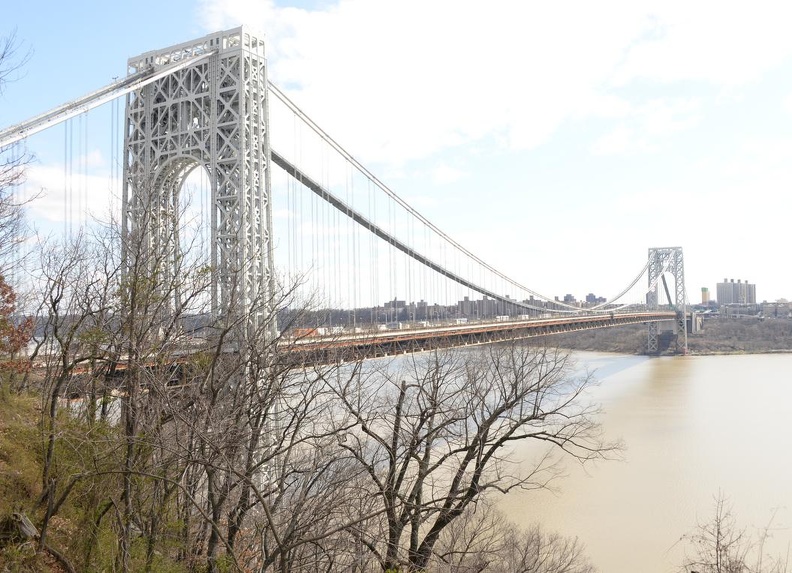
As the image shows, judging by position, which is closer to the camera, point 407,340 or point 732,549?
point 732,549

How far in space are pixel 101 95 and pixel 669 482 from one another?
1677cm

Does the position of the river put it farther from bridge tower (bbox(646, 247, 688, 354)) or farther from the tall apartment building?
the tall apartment building

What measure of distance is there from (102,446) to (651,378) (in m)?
39.4

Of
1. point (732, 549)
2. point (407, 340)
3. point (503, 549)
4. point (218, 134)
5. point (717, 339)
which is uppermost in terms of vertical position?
point (218, 134)

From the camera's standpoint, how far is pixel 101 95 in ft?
52.3

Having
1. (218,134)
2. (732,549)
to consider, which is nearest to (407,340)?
(218,134)

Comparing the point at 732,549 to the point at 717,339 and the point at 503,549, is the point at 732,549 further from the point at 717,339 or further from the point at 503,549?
the point at 717,339

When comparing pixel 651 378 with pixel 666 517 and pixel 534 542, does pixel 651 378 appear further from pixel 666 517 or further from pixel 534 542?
pixel 534 542

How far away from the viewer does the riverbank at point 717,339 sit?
211ft

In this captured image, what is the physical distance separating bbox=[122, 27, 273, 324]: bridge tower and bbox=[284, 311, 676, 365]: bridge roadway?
279 cm

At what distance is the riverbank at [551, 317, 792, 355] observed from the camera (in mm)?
64344

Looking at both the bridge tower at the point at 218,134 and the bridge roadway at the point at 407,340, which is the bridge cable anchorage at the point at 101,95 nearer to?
the bridge tower at the point at 218,134

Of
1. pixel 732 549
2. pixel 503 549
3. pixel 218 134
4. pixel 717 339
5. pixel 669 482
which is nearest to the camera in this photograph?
pixel 503 549

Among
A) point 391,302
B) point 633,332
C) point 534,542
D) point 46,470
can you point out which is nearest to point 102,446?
point 46,470
